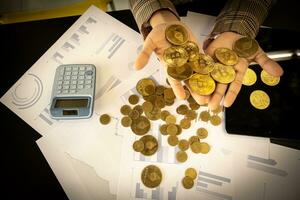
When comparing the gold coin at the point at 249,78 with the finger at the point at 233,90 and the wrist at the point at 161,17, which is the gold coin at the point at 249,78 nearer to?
the finger at the point at 233,90

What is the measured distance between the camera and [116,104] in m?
0.87

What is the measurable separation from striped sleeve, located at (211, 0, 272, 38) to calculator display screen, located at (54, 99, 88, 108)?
489 millimetres

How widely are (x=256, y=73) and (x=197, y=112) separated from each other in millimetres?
239

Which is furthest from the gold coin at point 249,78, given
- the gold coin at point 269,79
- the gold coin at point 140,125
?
the gold coin at point 140,125

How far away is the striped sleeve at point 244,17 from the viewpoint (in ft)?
2.74

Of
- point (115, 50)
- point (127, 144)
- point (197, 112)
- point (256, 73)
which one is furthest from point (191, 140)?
point (115, 50)

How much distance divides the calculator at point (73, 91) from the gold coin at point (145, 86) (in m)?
0.16

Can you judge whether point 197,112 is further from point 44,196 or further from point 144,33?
point 44,196

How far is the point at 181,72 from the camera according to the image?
0.78m

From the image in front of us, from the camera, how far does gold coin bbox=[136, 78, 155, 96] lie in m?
0.87

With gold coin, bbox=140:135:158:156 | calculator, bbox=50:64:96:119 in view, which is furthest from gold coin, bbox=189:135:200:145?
calculator, bbox=50:64:96:119

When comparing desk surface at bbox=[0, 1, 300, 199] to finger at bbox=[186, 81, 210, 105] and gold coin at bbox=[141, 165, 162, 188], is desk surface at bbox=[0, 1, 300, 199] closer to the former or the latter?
gold coin at bbox=[141, 165, 162, 188]

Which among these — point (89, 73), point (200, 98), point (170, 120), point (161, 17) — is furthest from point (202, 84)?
point (89, 73)

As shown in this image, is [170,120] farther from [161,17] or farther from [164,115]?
[161,17]
